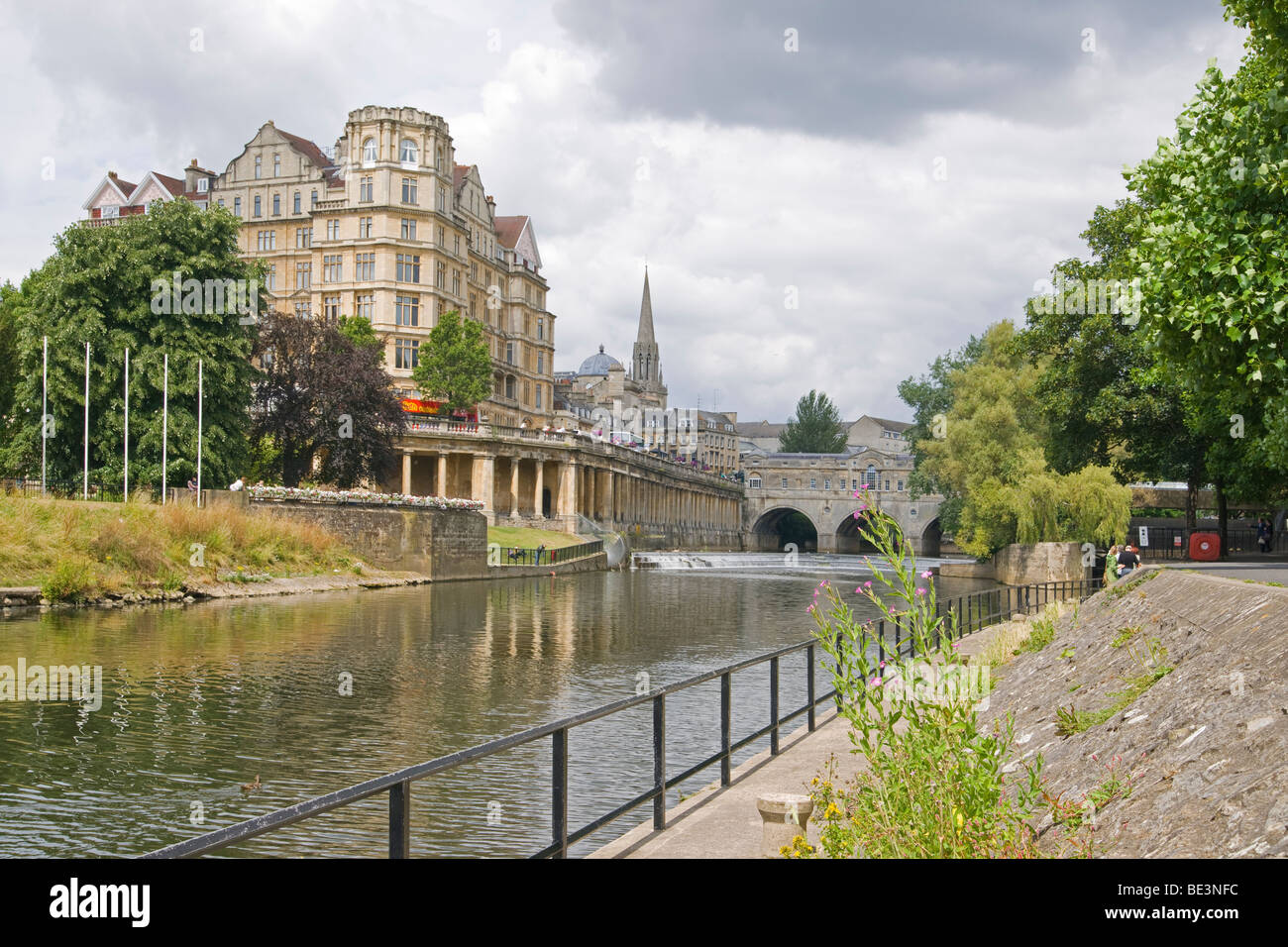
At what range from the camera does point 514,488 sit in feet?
258

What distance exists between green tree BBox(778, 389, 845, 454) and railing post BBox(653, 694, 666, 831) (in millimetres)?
149682

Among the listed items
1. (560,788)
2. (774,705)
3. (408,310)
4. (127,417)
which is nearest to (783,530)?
(408,310)

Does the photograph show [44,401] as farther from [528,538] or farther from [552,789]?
[552,789]

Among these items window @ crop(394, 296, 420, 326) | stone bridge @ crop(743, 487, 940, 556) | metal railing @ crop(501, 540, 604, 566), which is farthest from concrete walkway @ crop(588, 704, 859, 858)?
stone bridge @ crop(743, 487, 940, 556)

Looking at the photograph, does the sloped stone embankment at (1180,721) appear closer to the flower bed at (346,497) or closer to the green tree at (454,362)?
the flower bed at (346,497)

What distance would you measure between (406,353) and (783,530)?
71651mm

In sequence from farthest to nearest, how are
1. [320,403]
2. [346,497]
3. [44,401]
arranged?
[320,403] → [346,497] → [44,401]

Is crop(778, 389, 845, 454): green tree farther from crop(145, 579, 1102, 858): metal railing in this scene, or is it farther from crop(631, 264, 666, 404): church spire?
crop(145, 579, 1102, 858): metal railing

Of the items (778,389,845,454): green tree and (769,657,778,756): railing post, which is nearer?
(769,657,778,756): railing post

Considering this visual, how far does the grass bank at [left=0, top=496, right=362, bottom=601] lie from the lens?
3023 centimetres

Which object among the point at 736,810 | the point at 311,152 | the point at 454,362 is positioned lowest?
the point at 736,810
